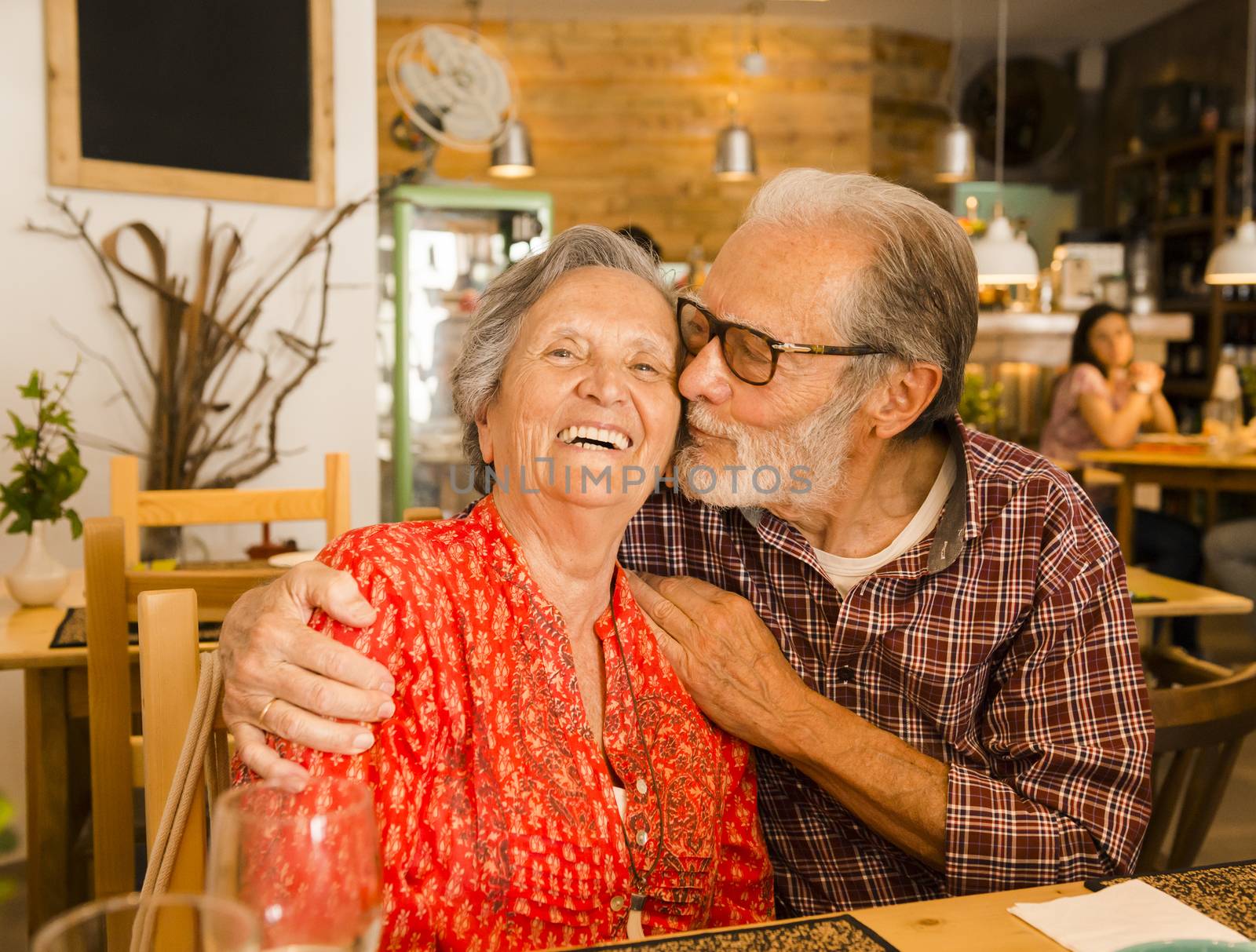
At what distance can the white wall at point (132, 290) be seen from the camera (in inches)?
126

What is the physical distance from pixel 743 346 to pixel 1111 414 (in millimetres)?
4651

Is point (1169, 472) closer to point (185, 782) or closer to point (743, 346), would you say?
point (743, 346)

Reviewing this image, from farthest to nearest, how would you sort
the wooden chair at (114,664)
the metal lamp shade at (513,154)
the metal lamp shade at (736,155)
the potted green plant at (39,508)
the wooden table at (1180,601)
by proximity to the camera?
1. the metal lamp shade at (736,155)
2. the metal lamp shade at (513,154)
3. the wooden table at (1180,601)
4. the potted green plant at (39,508)
5. the wooden chair at (114,664)

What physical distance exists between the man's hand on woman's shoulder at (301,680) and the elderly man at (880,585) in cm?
15

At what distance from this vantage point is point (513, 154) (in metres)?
5.95

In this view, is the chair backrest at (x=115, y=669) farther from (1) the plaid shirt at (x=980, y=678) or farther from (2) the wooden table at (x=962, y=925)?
(2) the wooden table at (x=962, y=925)

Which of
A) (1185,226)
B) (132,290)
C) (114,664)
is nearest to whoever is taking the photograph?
(114,664)

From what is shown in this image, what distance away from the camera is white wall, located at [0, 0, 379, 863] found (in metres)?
3.19

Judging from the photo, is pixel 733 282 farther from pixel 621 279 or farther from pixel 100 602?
pixel 100 602

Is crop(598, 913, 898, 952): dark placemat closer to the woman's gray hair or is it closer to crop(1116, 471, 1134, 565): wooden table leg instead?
the woman's gray hair

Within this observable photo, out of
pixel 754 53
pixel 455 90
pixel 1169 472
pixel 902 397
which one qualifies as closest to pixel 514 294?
pixel 902 397

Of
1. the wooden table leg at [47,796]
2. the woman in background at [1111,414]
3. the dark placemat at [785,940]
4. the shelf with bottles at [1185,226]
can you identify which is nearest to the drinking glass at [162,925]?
the dark placemat at [785,940]

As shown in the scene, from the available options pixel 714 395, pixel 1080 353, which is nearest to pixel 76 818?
pixel 714 395

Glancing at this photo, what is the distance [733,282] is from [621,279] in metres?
0.22
